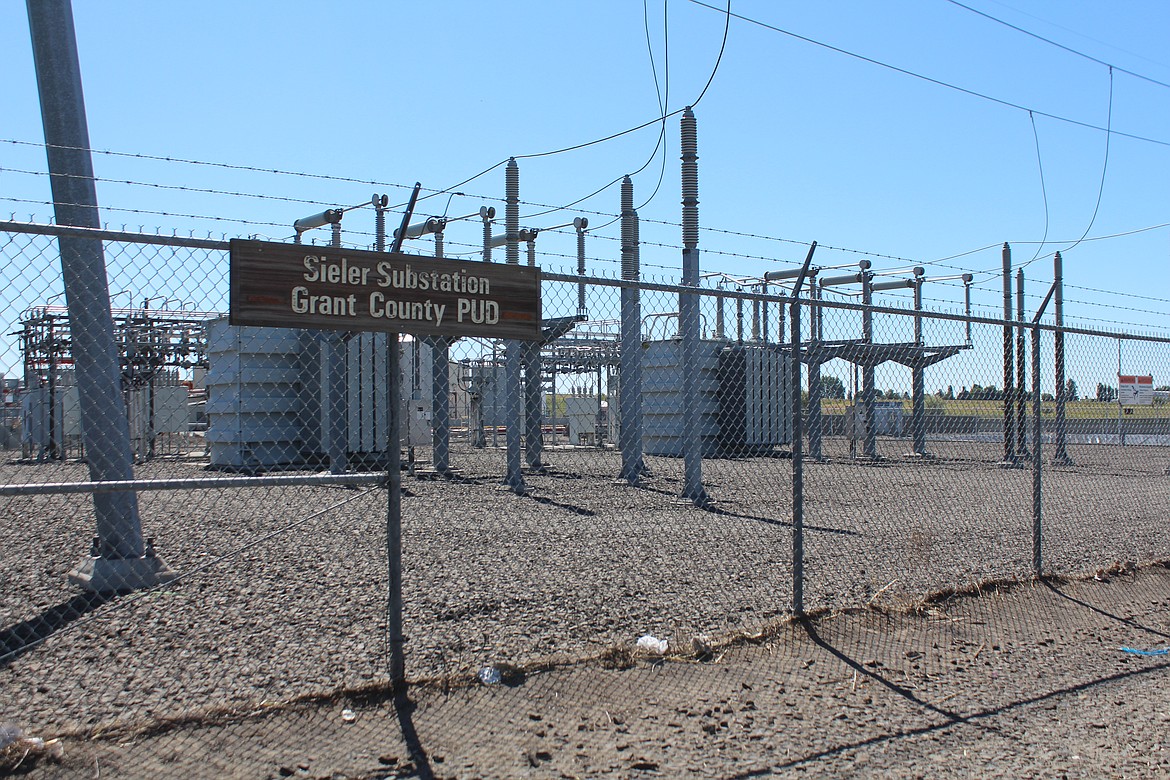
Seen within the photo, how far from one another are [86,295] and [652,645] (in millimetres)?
4082

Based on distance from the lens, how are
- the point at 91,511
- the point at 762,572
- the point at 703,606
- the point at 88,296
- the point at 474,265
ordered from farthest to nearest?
the point at 91,511
the point at 762,572
the point at 703,606
the point at 88,296
the point at 474,265

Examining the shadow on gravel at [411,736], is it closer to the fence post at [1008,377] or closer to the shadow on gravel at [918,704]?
the shadow on gravel at [918,704]

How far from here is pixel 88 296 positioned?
19.8ft

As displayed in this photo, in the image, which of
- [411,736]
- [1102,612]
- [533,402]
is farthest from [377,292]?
[533,402]

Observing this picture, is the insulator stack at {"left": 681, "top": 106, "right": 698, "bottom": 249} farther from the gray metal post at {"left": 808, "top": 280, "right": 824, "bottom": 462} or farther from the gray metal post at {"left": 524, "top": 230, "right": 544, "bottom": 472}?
the gray metal post at {"left": 524, "top": 230, "right": 544, "bottom": 472}

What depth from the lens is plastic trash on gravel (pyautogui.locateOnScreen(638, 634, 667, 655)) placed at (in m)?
5.26

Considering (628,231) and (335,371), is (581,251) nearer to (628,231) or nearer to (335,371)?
(628,231)

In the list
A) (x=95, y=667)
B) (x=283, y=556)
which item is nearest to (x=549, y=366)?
(x=283, y=556)

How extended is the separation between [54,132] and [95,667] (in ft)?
11.5

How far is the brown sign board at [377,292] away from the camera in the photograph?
4035mm

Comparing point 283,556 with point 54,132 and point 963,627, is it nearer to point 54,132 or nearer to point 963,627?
point 54,132

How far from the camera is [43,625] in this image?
5.65 meters

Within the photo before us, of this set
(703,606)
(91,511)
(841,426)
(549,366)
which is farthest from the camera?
(841,426)

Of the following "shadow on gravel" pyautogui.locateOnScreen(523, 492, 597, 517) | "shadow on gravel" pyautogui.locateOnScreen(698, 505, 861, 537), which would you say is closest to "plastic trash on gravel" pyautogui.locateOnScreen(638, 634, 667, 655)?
"shadow on gravel" pyautogui.locateOnScreen(698, 505, 861, 537)
